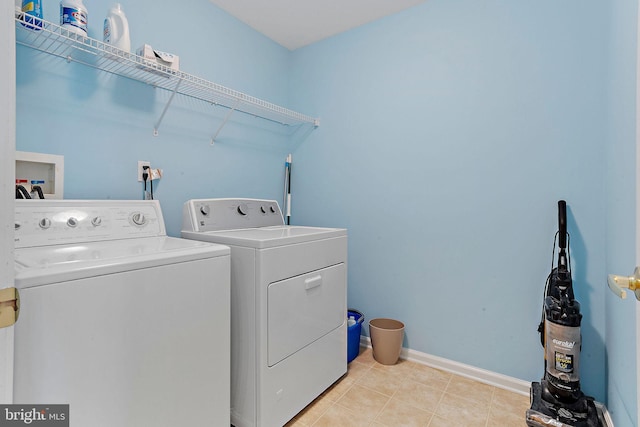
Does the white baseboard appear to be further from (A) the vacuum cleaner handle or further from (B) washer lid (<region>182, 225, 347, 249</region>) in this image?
(B) washer lid (<region>182, 225, 347, 249</region>)

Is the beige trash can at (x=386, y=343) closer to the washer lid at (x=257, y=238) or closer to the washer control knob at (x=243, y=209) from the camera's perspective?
the washer lid at (x=257, y=238)

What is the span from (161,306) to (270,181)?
164cm

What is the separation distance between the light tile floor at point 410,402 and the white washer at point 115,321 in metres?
0.60

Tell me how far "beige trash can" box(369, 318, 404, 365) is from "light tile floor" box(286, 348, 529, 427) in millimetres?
65

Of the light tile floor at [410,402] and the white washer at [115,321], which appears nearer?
the white washer at [115,321]

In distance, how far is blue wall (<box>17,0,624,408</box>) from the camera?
160 cm

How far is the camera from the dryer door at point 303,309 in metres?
1.46

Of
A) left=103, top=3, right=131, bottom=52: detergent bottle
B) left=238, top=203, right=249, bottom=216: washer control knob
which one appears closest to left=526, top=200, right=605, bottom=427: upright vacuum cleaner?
left=238, top=203, right=249, bottom=216: washer control knob

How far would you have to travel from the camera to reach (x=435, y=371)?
203 cm

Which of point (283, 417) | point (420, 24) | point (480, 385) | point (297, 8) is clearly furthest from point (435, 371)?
point (297, 8)

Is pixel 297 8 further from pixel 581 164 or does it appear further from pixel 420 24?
pixel 581 164

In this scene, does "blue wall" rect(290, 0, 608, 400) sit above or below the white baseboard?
above
